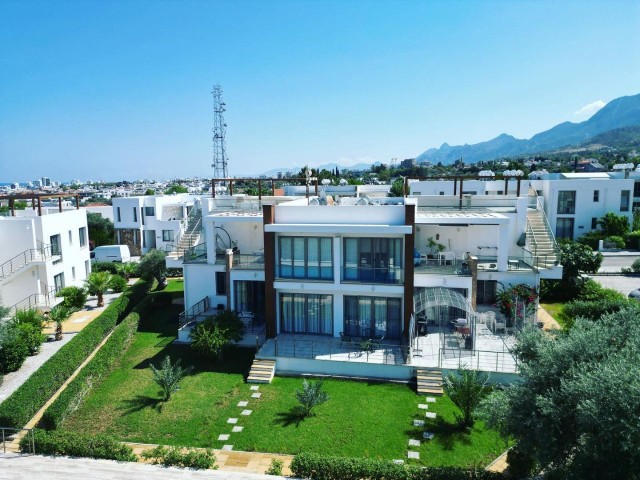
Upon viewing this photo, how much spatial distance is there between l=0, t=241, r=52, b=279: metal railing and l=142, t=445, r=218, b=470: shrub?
2014cm

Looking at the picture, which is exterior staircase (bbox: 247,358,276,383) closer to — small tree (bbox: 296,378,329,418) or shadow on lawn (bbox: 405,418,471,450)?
small tree (bbox: 296,378,329,418)

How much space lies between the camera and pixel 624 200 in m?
49.2

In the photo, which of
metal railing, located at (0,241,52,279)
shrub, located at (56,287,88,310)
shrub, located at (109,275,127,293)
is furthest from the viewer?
shrub, located at (109,275,127,293)

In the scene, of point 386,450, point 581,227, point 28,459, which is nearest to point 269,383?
point 386,450

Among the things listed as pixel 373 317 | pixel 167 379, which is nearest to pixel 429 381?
pixel 373 317

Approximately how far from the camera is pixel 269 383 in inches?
785

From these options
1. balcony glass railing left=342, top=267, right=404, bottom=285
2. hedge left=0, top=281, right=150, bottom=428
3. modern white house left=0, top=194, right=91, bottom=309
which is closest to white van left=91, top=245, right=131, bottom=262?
modern white house left=0, top=194, right=91, bottom=309

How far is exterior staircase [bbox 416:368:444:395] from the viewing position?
18.6m

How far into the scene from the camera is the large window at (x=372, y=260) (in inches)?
885

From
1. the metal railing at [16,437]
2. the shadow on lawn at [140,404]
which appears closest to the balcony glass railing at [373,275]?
the shadow on lawn at [140,404]

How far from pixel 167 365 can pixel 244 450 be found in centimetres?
542

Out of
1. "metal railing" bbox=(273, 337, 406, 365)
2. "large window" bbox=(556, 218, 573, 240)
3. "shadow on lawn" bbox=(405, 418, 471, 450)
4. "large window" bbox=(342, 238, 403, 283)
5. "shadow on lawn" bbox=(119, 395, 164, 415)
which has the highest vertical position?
"large window" bbox=(342, 238, 403, 283)

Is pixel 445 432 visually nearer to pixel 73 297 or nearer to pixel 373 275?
pixel 373 275

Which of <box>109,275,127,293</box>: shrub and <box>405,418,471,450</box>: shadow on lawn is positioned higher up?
<box>109,275,127,293</box>: shrub
